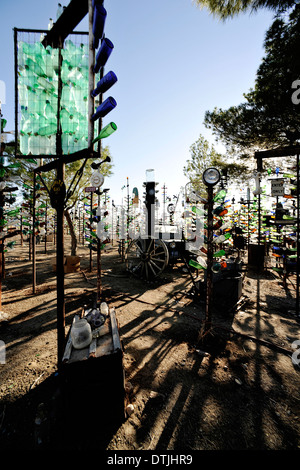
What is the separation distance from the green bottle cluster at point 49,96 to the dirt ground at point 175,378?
2.84 metres

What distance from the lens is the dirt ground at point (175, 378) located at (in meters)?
2.07

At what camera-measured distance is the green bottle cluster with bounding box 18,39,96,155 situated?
6.47 ft

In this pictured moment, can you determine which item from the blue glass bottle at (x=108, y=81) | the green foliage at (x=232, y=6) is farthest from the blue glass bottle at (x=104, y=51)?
the green foliage at (x=232, y=6)

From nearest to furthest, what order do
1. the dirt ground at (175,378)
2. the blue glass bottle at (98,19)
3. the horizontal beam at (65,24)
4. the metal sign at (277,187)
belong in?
the blue glass bottle at (98,19)
the horizontal beam at (65,24)
the dirt ground at (175,378)
the metal sign at (277,187)

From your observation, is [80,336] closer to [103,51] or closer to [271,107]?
[103,51]

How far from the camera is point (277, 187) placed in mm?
6062

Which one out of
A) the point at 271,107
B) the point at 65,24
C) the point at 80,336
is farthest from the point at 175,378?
the point at 271,107

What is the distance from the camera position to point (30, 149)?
2053mm

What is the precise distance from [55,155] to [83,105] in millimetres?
611

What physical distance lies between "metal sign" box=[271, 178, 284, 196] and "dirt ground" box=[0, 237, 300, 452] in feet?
10.9

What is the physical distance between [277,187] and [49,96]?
6.44m

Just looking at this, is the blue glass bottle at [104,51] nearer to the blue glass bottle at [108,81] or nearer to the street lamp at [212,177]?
the blue glass bottle at [108,81]

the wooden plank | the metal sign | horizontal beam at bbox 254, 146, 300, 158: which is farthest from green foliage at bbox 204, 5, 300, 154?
the wooden plank
